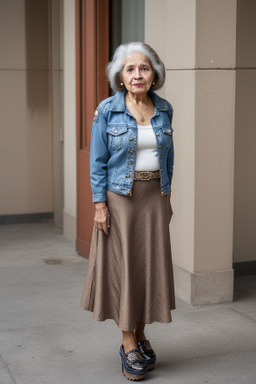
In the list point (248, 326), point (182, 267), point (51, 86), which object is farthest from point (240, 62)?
point (51, 86)

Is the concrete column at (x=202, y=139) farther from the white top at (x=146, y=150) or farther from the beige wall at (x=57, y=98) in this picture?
the beige wall at (x=57, y=98)

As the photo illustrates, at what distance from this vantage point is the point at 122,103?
450 cm

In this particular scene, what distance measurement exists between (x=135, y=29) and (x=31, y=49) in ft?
10.1

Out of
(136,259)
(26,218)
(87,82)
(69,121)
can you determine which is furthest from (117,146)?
(26,218)

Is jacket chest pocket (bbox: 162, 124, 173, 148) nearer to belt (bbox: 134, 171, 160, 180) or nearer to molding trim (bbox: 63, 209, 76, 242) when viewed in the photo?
belt (bbox: 134, 171, 160, 180)

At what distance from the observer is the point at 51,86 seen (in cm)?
990

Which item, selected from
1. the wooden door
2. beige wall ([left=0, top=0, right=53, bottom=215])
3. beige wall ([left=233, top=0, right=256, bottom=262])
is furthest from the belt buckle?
beige wall ([left=0, top=0, right=53, bottom=215])

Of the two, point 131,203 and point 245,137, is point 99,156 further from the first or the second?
point 245,137

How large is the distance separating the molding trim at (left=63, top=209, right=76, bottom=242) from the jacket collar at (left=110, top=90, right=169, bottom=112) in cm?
431

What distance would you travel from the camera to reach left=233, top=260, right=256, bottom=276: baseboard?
7.04 metres

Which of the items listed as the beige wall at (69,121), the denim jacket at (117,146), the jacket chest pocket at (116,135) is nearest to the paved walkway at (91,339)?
the denim jacket at (117,146)

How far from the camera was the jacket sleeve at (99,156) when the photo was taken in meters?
4.46

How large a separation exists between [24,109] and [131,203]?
5755 millimetres

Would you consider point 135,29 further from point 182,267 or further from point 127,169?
point 127,169
